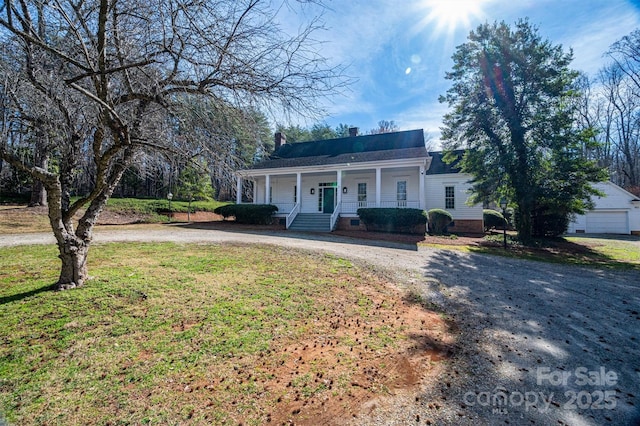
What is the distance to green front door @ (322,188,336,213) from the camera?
1830cm

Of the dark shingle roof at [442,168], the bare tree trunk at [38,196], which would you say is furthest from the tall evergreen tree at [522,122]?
the bare tree trunk at [38,196]

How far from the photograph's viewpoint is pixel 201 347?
2936mm

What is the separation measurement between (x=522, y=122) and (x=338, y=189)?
30.8 ft

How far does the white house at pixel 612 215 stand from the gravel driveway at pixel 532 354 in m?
20.0

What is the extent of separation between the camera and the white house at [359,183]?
52.7ft

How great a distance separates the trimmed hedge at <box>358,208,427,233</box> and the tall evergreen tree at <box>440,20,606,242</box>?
10.3ft

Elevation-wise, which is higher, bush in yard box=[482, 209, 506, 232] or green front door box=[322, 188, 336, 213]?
green front door box=[322, 188, 336, 213]

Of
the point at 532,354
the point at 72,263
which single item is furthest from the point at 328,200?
the point at 532,354

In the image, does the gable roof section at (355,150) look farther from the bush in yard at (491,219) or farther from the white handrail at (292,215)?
the bush in yard at (491,219)

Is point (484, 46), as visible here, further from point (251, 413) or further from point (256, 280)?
point (251, 413)

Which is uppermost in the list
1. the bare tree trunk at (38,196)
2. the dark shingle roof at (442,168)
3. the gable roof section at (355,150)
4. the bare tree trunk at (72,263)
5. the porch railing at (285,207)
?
the gable roof section at (355,150)

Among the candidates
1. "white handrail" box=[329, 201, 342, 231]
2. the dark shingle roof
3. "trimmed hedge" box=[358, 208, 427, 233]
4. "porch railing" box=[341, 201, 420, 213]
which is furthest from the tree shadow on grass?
the dark shingle roof

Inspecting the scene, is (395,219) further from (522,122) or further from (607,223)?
(607,223)

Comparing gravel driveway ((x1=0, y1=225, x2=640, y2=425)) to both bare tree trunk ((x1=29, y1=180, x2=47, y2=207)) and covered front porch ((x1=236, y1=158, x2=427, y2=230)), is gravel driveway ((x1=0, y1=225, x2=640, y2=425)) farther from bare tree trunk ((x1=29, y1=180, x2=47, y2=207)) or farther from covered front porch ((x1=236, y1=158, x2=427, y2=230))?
bare tree trunk ((x1=29, y1=180, x2=47, y2=207))
